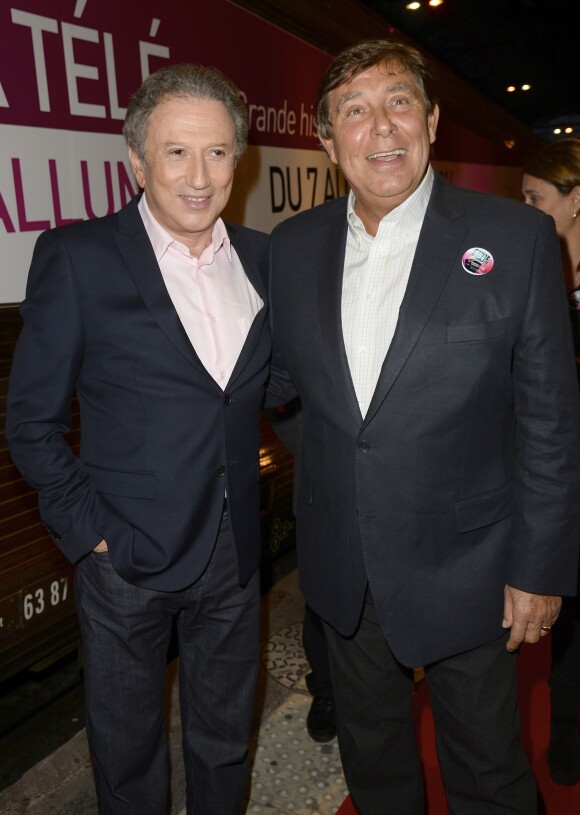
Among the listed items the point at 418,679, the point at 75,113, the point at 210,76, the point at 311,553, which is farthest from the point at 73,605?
the point at 210,76

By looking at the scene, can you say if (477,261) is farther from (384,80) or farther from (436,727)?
(436,727)

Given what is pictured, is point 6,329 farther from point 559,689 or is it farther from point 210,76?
point 559,689

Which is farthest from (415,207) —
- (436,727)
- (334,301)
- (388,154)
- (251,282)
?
(436,727)

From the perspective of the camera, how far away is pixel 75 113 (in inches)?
85.4

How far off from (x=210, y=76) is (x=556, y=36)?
681 centimetres

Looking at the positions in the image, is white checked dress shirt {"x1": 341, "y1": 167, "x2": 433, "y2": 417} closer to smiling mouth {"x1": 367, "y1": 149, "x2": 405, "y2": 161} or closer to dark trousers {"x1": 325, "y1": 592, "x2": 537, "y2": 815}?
smiling mouth {"x1": 367, "y1": 149, "x2": 405, "y2": 161}

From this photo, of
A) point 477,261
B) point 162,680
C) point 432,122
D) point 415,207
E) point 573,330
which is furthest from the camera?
point 573,330

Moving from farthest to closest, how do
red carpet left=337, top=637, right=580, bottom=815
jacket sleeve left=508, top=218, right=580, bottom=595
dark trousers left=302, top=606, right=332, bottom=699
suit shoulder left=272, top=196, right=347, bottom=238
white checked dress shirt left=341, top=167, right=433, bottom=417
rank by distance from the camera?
dark trousers left=302, top=606, right=332, bottom=699 < red carpet left=337, top=637, right=580, bottom=815 < suit shoulder left=272, top=196, right=347, bottom=238 < white checked dress shirt left=341, top=167, right=433, bottom=417 < jacket sleeve left=508, top=218, right=580, bottom=595

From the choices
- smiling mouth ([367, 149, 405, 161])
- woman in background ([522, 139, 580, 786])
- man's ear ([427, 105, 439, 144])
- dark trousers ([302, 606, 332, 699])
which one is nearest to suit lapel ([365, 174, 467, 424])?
smiling mouth ([367, 149, 405, 161])

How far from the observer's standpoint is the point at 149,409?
61.7 inches

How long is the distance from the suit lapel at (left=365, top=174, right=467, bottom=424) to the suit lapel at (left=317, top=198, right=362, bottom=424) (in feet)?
0.25

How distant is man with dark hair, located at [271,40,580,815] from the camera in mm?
1424

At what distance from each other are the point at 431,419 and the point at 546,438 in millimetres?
223

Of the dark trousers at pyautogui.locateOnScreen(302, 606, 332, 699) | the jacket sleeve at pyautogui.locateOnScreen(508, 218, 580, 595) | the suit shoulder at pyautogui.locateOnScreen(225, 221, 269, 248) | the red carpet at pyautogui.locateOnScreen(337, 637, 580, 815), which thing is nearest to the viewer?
the jacket sleeve at pyautogui.locateOnScreen(508, 218, 580, 595)
